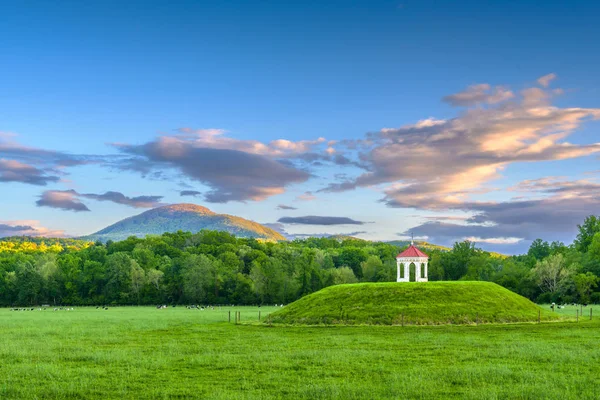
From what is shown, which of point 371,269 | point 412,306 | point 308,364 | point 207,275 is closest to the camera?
point 308,364

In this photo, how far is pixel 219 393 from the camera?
30.3 meters

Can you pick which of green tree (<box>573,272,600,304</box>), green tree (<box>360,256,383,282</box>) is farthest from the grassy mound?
green tree (<box>360,256,383,282</box>)

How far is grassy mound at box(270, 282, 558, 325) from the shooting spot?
7300 cm

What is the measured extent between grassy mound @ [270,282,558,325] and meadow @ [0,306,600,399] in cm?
764

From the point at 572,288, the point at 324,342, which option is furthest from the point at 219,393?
the point at 572,288

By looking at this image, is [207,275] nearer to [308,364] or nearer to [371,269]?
[371,269]

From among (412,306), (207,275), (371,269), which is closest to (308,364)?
(412,306)

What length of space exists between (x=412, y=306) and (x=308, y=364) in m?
38.1

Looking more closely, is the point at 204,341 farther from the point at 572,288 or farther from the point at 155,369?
the point at 572,288

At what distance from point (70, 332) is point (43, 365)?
30739 millimetres

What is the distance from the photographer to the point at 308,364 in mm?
40594

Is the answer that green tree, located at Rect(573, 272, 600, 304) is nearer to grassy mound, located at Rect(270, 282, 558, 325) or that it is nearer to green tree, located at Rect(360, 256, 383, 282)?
green tree, located at Rect(360, 256, 383, 282)

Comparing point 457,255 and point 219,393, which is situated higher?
point 457,255

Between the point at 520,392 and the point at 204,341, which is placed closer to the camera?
the point at 520,392
